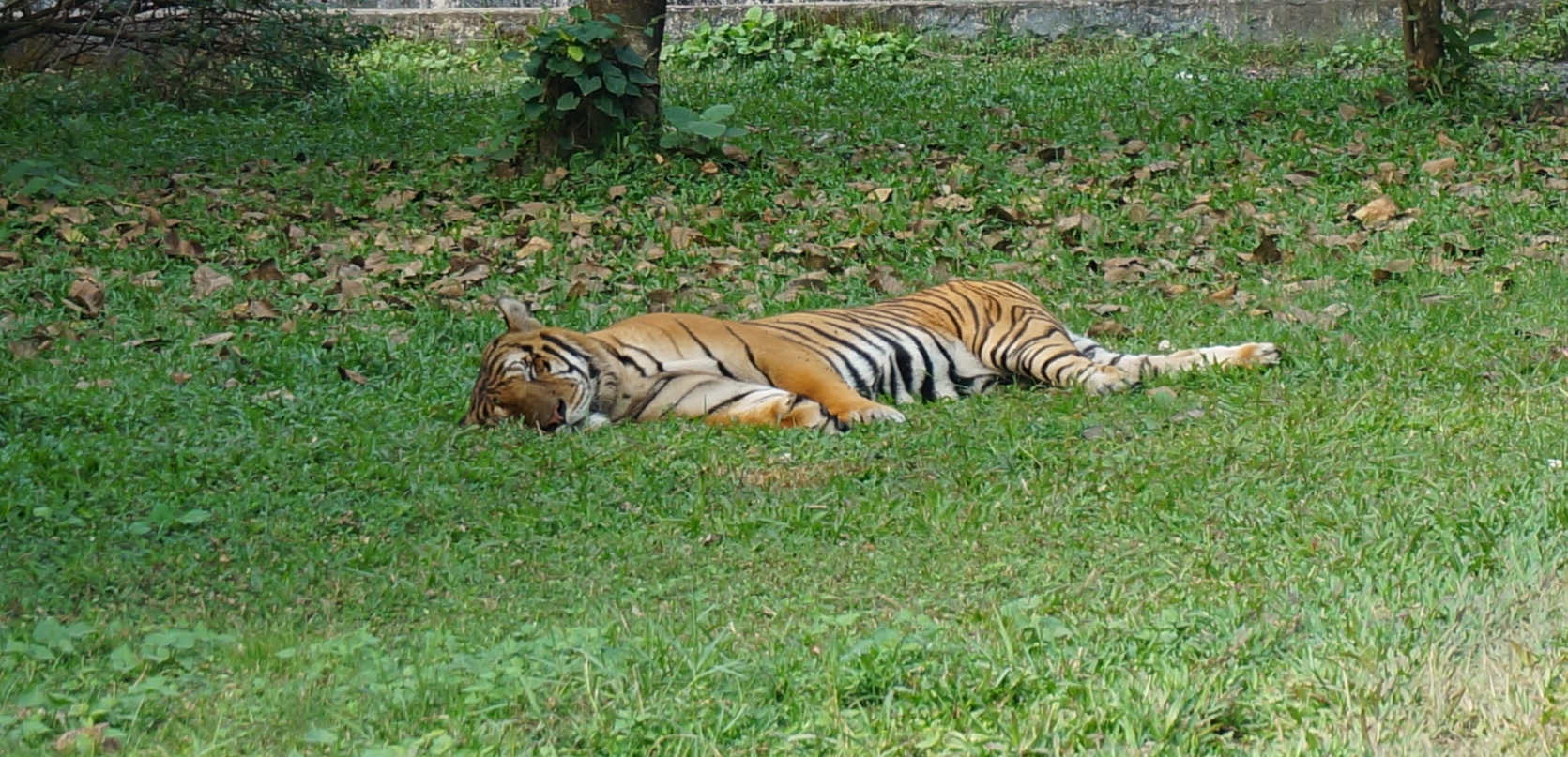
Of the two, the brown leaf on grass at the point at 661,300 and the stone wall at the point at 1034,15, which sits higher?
the stone wall at the point at 1034,15

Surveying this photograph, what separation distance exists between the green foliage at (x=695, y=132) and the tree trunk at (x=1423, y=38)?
4.60 meters

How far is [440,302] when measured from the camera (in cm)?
771

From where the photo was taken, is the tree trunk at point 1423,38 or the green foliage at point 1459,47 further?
the tree trunk at point 1423,38

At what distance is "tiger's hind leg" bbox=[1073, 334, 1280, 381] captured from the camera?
6051 mm

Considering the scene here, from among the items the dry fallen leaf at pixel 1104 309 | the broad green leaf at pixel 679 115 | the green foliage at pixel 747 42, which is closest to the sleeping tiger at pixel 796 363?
the dry fallen leaf at pixel 1104 309

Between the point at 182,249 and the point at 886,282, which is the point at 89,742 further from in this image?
the point at 182,249

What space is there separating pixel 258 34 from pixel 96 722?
417 inches

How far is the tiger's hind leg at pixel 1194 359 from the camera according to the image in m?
6.05

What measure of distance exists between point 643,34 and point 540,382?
490cm

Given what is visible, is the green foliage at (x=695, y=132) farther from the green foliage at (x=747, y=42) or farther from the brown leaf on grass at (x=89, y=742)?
the brown leaf on grass at (x=89, y=742)

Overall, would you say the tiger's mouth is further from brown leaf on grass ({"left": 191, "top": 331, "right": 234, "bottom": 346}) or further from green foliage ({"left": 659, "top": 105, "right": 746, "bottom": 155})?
green foliage ({"left": 659, "top": 105, "right": 746, "bottom": 155})

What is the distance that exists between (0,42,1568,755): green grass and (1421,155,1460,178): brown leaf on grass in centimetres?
18

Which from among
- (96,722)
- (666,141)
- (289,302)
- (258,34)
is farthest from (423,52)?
(96,722)

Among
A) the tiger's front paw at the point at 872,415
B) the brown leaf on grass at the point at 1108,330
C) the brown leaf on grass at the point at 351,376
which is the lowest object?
the brown leaf on grass at the point at 1108,330
